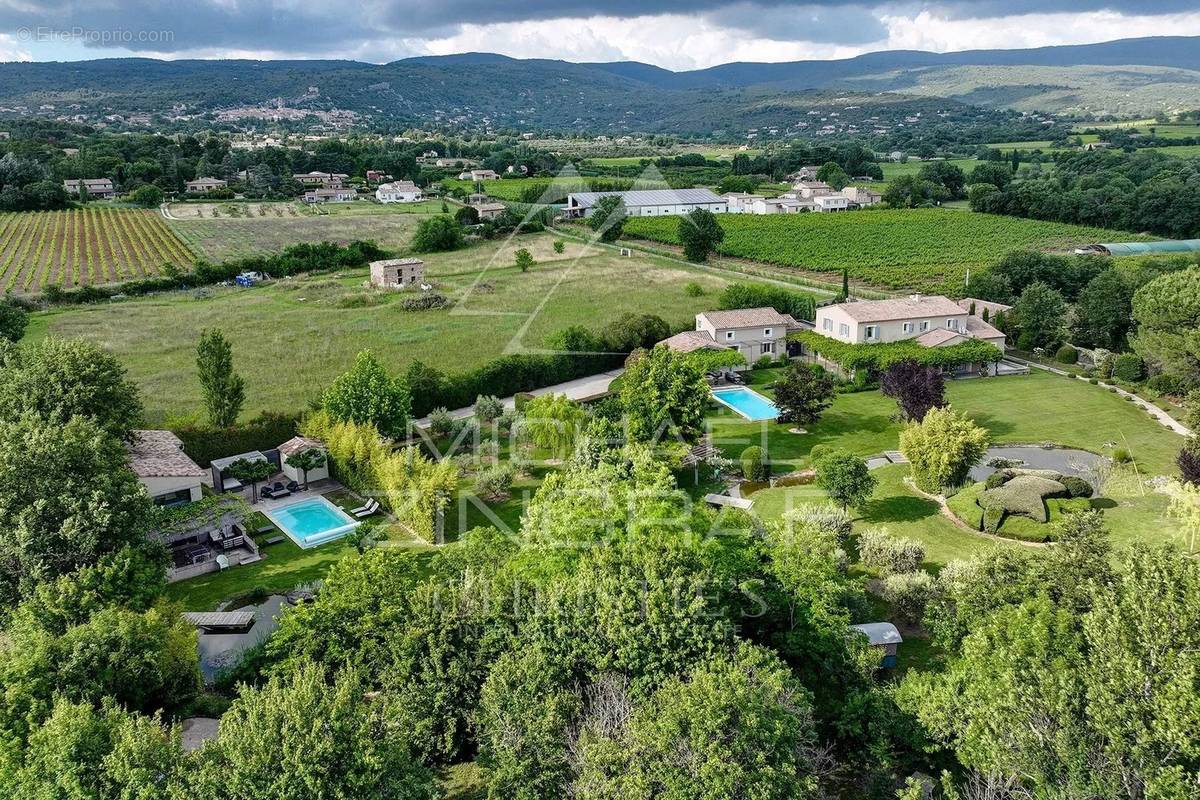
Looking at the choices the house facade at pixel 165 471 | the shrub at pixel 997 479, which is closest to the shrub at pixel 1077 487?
the shrub at pixel 997 479

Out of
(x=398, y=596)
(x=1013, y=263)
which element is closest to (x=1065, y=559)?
(x=398, y=596)

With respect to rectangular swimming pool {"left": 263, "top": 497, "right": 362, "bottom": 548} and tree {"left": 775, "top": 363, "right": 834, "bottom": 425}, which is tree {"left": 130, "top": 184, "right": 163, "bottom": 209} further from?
tree {"left": 775, "top": 363, "right": 834, "bottom": 425}

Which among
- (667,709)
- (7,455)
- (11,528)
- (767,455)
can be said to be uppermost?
(7,455)

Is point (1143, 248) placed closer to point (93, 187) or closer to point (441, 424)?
point (441, 424)

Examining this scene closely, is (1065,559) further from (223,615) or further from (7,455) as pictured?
(7,455)

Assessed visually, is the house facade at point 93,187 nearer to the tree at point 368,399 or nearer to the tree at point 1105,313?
the tree at point 368,399
